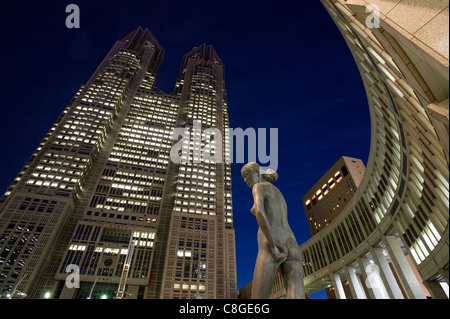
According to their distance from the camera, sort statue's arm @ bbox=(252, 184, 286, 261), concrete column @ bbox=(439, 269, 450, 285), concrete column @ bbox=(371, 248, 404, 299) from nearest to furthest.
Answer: statue's arm @ bbox=(252, 184, 286, 261)
concrete column @ bbox=(439, 269, 450, 285)
concrete column @ bbox=(371, 248, 404, 299)

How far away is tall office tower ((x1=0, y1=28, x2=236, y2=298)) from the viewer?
57938 mm

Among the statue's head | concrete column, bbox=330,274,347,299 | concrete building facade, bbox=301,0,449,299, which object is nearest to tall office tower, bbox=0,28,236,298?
concrete column, bbox=330,274,347,299

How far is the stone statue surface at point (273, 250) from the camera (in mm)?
5340

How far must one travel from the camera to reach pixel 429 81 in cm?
753

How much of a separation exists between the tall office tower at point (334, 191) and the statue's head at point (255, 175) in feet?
285

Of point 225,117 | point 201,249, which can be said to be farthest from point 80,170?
point 225,117

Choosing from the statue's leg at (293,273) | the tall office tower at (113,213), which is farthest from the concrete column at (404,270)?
the tall office tower at (113,213)

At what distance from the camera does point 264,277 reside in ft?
17.5

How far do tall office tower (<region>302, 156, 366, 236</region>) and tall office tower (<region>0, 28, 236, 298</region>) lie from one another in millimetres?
37736

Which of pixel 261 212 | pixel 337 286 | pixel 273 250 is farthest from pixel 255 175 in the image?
pixel 337 286

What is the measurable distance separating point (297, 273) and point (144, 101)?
11841cm

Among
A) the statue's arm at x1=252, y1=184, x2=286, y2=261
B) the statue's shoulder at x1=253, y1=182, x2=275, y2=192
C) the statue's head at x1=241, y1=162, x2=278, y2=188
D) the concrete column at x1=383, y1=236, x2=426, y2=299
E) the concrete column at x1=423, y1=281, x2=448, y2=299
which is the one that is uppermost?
the concrete column at x1=383, y1=236, x2=426, y2=299

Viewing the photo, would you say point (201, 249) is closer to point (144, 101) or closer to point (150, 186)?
point (150, 186)

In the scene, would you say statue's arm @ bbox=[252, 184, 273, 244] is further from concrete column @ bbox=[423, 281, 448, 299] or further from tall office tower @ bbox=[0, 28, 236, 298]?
tall office tower @ bbox=[0, 28, 236, 298]
